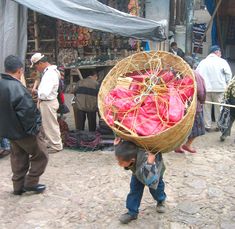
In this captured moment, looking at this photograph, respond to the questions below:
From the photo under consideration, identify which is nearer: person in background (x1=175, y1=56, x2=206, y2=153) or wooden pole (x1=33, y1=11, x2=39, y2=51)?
person in background (x1=175, y1=56, x2=206, y2=153)

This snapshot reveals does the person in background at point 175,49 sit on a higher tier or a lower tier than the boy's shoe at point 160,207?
higher

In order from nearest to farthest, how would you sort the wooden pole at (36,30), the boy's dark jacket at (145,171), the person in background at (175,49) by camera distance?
the boy's dark jacket at (145,171) → the wooden pole at (36,30) → the person in background at (175,49)

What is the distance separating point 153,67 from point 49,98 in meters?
2.45

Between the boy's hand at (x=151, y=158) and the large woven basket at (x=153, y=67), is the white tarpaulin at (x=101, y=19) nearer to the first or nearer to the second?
the large woven basket at (x=153, y=67)

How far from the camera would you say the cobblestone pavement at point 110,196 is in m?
4.63

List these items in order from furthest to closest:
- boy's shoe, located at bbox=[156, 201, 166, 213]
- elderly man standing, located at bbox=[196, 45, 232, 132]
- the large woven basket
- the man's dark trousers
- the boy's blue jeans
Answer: elderly man standing, located at bbox=[196, 45, 232, 132] → the man's dark trousers → boy's shoe, located at bbox=[156, 201, 166, 213] → the boy's blue jeans → the large woven basket

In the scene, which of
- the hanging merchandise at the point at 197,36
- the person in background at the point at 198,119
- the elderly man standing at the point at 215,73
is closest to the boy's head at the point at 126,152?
the person in background at the point at 198,119

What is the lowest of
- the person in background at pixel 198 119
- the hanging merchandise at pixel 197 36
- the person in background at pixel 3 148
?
the person in background at pixel 3 148

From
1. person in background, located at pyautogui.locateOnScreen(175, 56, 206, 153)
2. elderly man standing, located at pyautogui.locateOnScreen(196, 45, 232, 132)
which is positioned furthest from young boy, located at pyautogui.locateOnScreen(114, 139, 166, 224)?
elderly man standing, located at pyautogui.locateOnScreen(196, 45, 232, 132)

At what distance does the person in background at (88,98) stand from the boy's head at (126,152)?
3.36 m

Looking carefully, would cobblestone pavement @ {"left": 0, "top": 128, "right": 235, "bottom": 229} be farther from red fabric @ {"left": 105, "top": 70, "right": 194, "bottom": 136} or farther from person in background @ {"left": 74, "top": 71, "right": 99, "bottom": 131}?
red fabric @ {"left": 105, "top": 70, "right": 194, "bottom": 136}

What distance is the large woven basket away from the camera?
379cm

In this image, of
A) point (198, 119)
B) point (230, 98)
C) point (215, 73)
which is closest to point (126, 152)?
point (198, 119)

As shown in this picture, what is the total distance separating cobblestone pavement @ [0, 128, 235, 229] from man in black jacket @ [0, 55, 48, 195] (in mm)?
404
